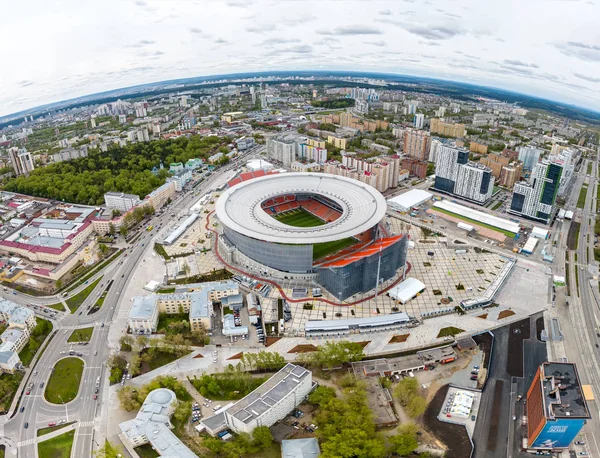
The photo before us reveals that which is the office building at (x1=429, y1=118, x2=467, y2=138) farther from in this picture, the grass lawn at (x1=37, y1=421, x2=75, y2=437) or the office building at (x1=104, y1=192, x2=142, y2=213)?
the grass lawn at (x1=37, y1=421, x2=75, y2=437)

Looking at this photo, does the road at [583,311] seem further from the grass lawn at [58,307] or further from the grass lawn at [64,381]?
the grass lawn at [58,307]

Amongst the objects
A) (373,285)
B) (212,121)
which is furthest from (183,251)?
(212,121)

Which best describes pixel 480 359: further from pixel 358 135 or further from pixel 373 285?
pixel 358 135

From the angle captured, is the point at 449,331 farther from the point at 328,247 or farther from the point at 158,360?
the point at 158,360

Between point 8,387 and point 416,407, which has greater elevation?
point 416,407

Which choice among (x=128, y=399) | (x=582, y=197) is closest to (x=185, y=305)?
(x=128, y=399)
